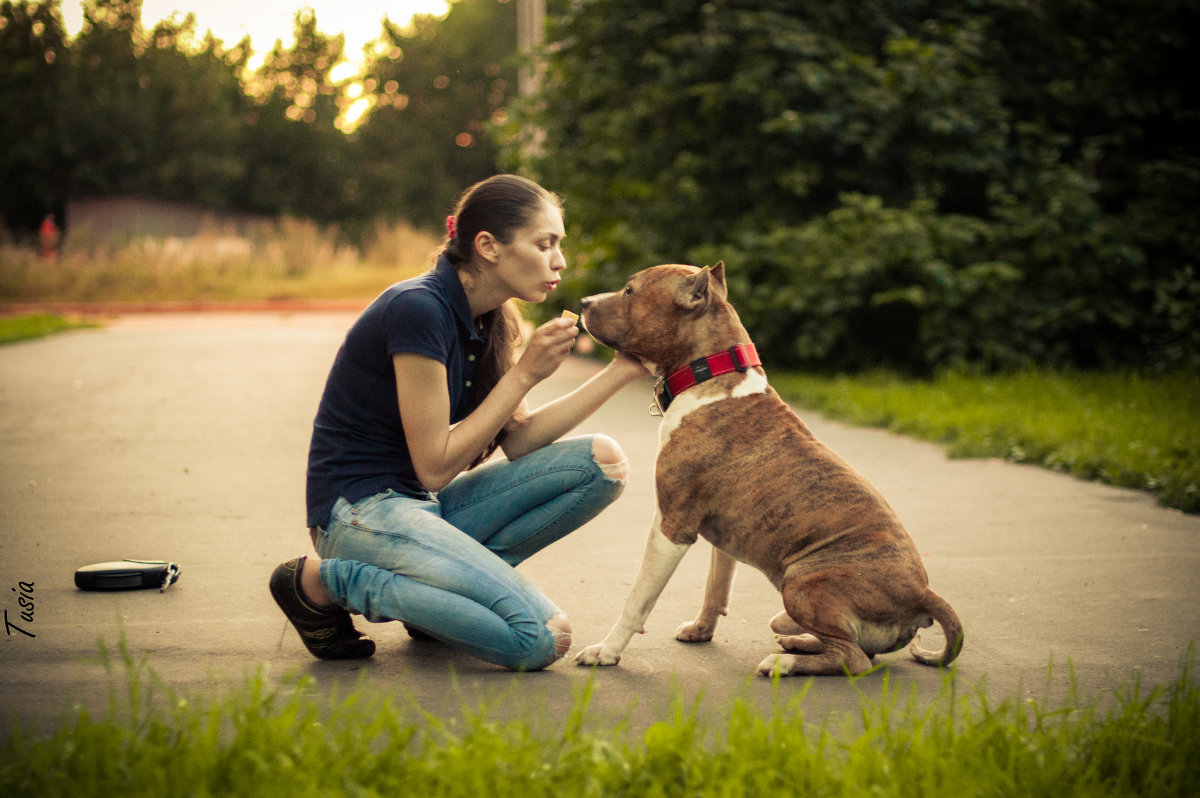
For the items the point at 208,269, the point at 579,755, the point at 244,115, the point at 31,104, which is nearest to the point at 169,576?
the point at 579,755

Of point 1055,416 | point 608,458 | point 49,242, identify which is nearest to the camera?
point 608,458

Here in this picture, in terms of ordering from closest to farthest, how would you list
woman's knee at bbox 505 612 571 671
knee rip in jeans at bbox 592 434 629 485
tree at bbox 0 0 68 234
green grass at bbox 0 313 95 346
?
woman's knee at bbox 505 612 571 671 → knee rip in jeans at bbox 592 434 629 485 → green grass at bbox 0 313 95 346 → tree at bbox 0 0 68 234

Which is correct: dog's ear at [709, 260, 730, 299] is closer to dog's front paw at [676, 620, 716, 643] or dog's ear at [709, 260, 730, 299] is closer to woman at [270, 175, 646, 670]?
woman at [270, 175, 646, 670]

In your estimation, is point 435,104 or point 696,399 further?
point 435,104

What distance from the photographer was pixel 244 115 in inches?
1690

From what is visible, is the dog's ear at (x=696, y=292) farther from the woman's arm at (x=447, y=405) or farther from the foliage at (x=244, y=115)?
the foliage at (x=244, y=115)

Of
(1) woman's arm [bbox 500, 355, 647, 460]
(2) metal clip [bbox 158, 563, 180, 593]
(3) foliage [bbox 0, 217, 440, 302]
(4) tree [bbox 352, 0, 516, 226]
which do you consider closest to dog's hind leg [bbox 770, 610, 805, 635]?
(1) woman's arm [bbox 500, 355, 647, 460]

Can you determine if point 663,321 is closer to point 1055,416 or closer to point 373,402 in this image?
point 373,402

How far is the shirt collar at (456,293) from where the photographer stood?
3.63 m

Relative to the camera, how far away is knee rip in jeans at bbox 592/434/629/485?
3869 millimetres

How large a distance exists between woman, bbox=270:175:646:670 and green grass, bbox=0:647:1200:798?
0.52m

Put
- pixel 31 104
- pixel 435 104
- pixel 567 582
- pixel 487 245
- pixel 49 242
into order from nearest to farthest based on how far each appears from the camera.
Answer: pixel 487 245 → pixel 567 582 → pixel 49 242 → pixel 31 104 → pixel 435 104

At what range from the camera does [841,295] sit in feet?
32.6

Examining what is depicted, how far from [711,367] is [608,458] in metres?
0.57
